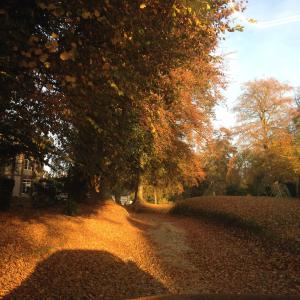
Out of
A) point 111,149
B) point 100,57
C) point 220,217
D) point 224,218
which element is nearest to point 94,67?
point 100,57

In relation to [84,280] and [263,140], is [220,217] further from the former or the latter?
[263,140]

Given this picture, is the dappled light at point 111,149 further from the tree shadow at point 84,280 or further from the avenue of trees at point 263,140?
the avenue of trees at point 263,140

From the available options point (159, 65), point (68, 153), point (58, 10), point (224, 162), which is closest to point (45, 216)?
point (68, 153)

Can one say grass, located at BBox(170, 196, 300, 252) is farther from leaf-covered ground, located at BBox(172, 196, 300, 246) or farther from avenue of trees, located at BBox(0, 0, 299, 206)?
avenue of trees, located at BBox(0, 0, 299, 206)

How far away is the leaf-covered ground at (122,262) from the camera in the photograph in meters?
7.48

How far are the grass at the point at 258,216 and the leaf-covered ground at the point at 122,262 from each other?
651 millimetres

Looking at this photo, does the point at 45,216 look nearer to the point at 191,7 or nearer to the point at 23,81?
the point at 23,81

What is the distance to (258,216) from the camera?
15.0 meters

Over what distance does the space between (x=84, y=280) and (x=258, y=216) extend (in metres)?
9.46

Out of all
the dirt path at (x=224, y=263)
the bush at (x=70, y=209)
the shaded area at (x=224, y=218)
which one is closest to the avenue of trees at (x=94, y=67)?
the bush at (x=70, y=209)

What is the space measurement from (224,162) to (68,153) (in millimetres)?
39423

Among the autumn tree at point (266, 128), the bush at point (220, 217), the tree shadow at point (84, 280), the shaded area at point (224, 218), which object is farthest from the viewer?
the autumn tree at point (266, 128)

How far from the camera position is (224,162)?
48.8 m

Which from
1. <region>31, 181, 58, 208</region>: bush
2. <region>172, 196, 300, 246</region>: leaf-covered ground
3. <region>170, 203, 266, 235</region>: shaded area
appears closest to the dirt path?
<region>170, 203, 266, 235</region>: shaded area
